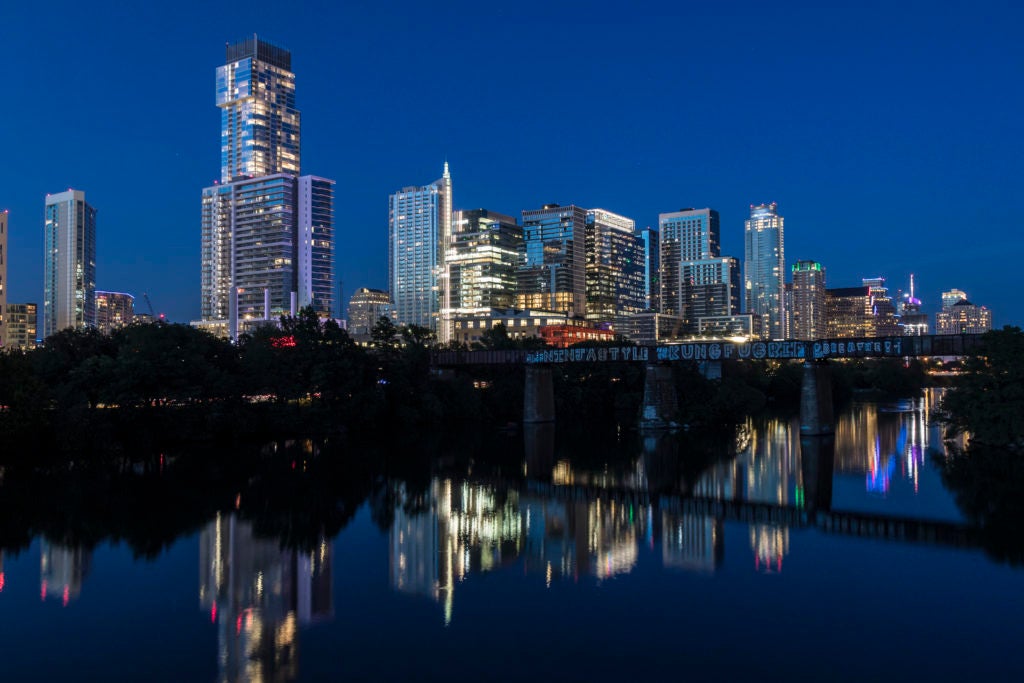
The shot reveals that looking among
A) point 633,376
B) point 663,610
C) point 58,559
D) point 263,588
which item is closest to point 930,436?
point 633,376

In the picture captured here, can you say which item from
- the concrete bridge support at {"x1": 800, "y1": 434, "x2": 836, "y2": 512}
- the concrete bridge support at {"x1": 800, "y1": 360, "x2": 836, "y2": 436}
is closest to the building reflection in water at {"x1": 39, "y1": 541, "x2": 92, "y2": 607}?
the concrete bridge support at {"x1": 800, "y1": 434, "x2": 836, "y2": 512}

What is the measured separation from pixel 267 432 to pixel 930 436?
6772cm

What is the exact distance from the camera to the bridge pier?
314ft

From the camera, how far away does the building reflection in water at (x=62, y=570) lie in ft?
96.3

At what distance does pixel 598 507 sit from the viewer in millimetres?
45188

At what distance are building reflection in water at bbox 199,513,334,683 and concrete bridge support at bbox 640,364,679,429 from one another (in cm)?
5629

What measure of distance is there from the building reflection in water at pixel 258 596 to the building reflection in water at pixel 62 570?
4.57 m

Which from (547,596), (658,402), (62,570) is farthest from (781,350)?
(62,570)

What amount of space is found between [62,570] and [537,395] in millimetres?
67427

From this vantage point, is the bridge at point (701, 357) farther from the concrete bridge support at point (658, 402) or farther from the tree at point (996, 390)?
the tree at point (996, 390)

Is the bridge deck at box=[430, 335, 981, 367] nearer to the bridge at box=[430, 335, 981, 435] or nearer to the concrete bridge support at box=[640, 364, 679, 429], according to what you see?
the bridge at box=[430, 335, 981, 435]

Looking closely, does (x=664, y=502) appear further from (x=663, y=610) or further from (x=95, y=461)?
(x=95, y=461)

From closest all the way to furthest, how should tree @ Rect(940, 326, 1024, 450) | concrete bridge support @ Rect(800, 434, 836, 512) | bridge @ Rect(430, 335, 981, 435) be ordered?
concrete bridge support @ Rect(800, 434, 836, 512)
tree @ Rect(940, 326, 1024, 450)
bridge @ Rect(430, 335, 981, 435)

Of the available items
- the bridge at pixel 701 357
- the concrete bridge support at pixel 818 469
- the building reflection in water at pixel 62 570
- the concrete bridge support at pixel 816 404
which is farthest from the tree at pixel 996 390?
the building reflection in water at pixel 62 570
